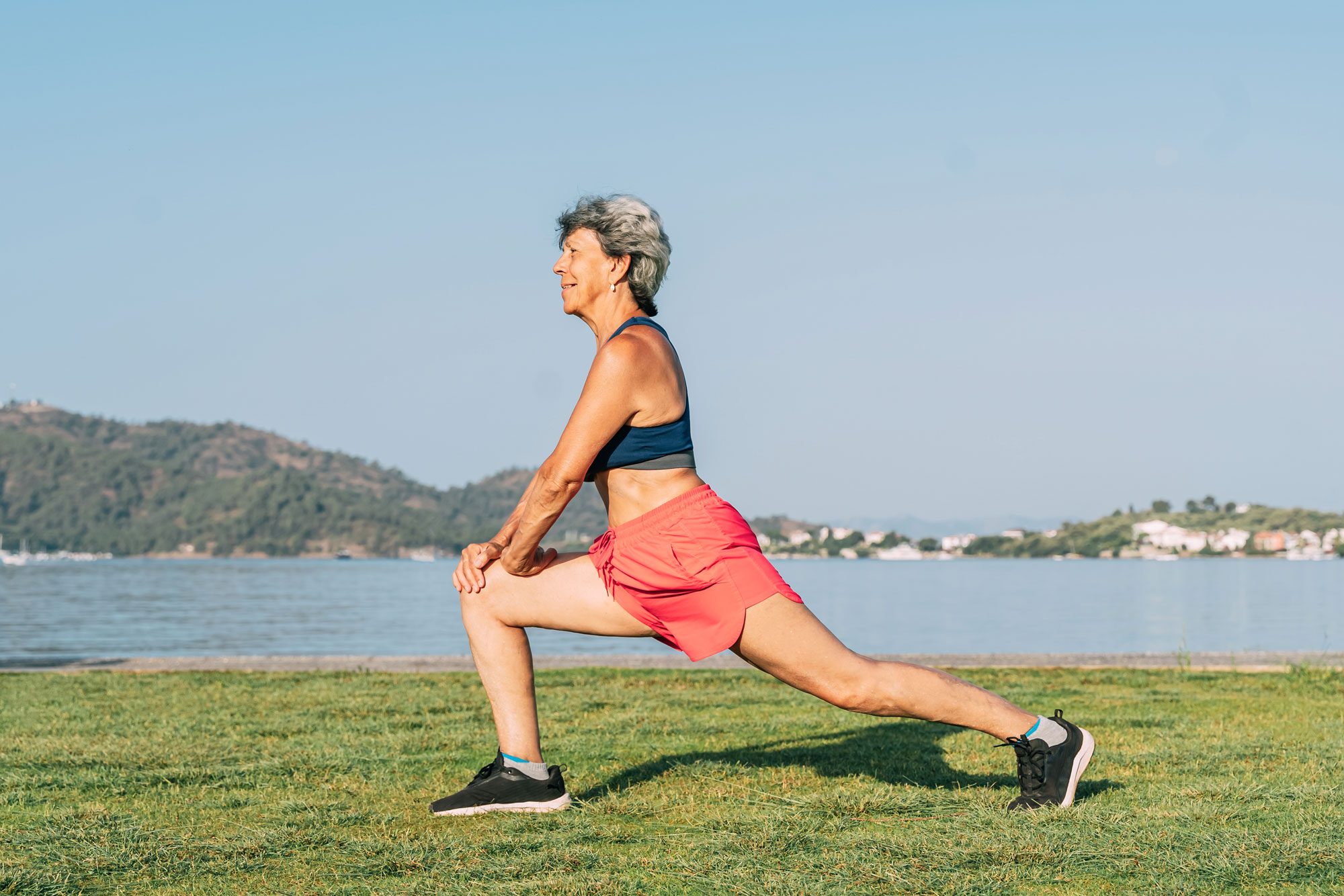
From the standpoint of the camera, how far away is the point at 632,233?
13.4 ft

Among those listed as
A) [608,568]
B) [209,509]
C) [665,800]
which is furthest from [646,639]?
[209,509]

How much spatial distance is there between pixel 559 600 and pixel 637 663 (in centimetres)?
628

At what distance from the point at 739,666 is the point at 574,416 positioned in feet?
19.1

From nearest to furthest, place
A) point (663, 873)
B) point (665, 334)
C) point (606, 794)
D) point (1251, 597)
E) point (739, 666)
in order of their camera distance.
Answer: point (663, 873)
point (665, 334)
point (606, 794)
point (739, 666)
point (1251, 597)

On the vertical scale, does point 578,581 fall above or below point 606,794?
above

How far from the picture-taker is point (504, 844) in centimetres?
368

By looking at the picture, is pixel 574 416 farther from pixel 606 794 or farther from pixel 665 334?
pixel 606 794

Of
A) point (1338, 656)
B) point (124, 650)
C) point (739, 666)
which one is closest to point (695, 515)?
point (739, 666)

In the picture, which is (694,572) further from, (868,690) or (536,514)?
(868,690)

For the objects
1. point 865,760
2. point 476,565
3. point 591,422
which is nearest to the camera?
point 591,422

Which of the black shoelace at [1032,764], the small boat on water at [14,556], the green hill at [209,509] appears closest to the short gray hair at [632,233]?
the black shoelace at [1032,764]

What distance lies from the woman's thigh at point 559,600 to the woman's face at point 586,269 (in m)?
0.85

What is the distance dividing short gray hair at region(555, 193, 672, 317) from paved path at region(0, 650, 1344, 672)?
558 centimetres

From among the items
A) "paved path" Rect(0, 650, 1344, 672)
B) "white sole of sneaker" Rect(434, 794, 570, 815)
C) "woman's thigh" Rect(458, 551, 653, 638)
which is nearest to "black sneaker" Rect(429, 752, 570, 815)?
"white sole of sneaker" Rect(434, 794, 570, 815)
